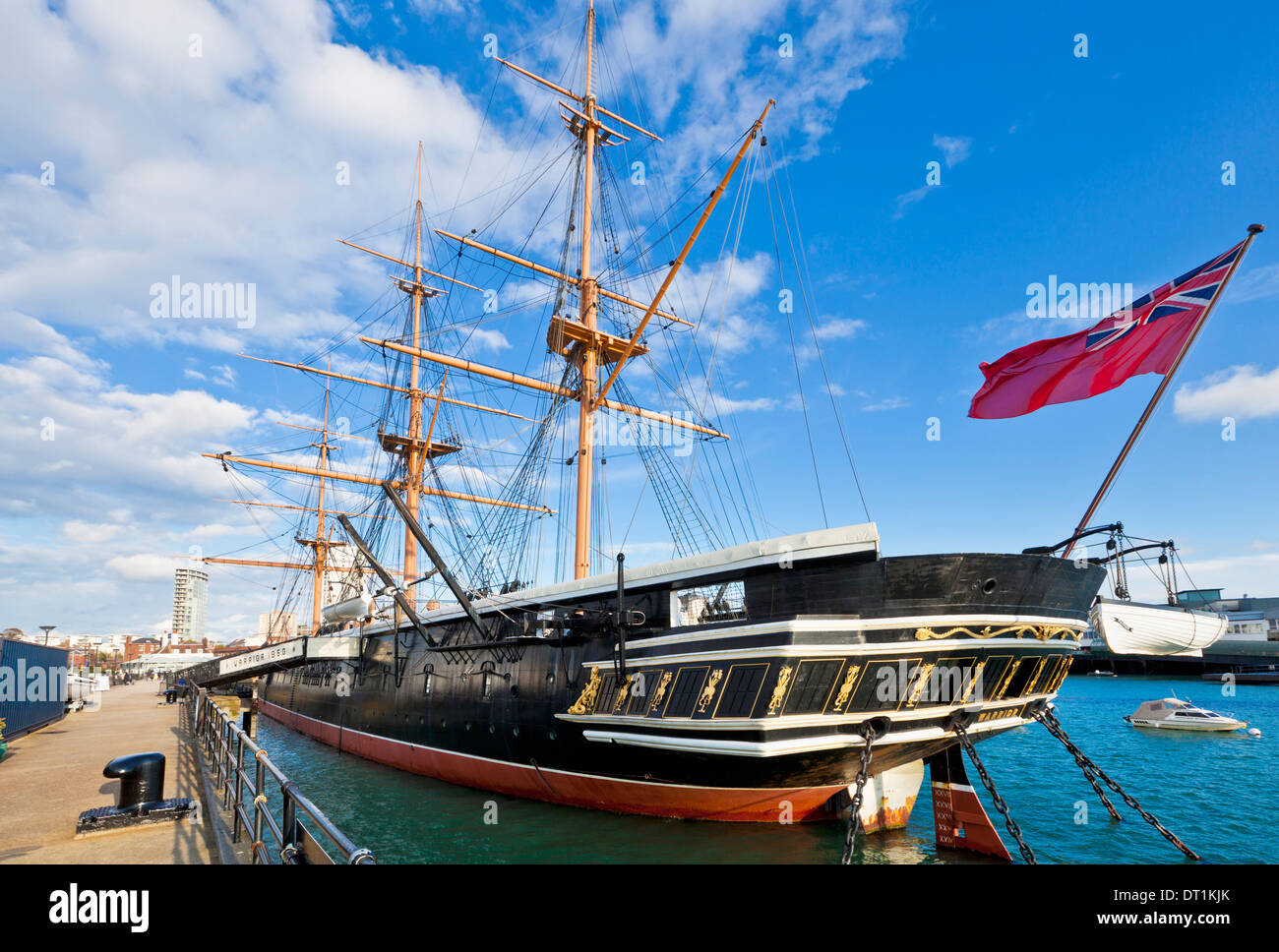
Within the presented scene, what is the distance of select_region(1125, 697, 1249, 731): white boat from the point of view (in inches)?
1237

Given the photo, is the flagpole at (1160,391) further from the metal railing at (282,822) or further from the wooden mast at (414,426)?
the wooden mast at (414,426)

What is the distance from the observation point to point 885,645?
424 inches

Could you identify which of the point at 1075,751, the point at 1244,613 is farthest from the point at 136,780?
the point at 1244,613

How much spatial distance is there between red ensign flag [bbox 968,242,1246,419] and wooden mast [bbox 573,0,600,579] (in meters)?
13.7

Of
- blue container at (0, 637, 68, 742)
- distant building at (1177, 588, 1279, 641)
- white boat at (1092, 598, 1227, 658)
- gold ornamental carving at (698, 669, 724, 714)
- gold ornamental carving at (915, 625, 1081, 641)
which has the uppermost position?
gold ornamental carving at (915, 625, 1081, 641)

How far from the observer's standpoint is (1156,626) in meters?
14.8

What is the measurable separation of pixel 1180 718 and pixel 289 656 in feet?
132

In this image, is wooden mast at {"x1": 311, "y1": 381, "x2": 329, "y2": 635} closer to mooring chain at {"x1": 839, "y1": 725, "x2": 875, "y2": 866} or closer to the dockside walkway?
the dockside walkway

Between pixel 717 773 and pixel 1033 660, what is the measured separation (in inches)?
239

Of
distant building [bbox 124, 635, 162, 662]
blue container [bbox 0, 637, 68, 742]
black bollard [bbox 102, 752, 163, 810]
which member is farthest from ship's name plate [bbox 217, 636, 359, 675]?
distant building [bbox 124, 635, 162, 662]

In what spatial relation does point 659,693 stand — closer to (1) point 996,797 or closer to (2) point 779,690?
(2) point 779,690

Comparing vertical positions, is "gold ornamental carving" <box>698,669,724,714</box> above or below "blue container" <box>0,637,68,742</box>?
above
